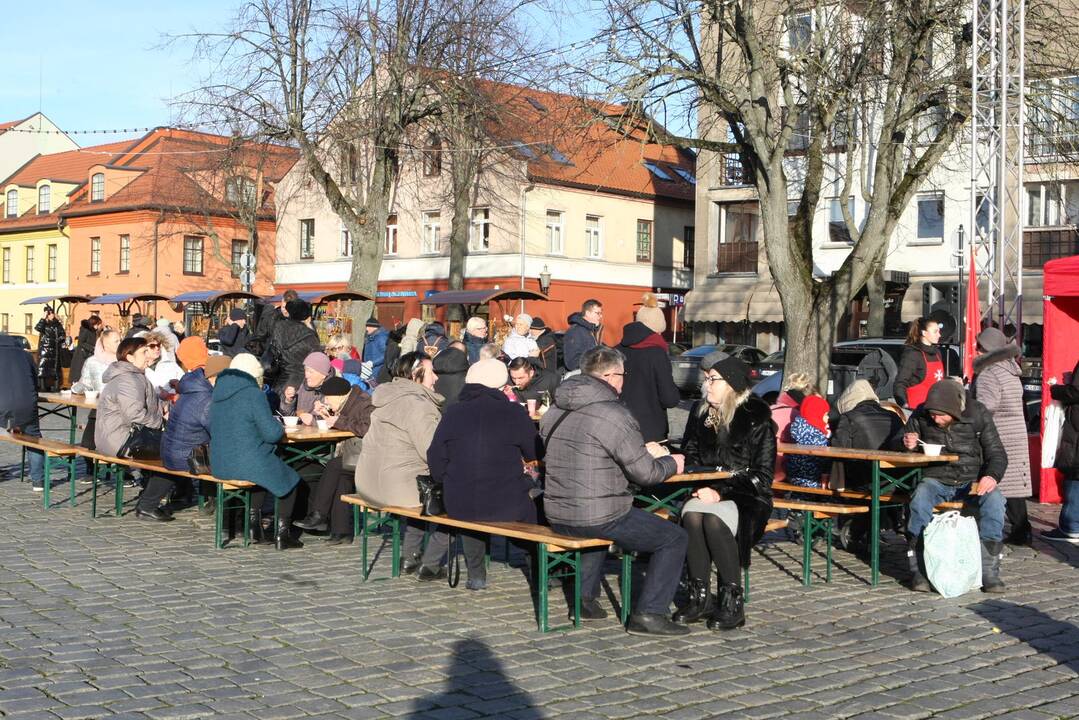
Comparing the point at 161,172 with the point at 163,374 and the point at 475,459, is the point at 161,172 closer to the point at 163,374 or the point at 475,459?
the point at 163,374

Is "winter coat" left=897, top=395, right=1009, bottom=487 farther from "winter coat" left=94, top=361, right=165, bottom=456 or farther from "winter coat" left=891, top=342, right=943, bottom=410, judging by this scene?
"winter coat" left=94, top=361, right=165, bottom=456

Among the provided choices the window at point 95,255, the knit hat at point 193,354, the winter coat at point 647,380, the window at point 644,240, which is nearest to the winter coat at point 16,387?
the knit hat at point 193,354

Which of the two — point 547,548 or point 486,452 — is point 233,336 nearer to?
point 486,452

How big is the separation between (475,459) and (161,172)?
55591mm

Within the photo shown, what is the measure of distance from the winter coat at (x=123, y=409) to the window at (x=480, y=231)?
119 ft

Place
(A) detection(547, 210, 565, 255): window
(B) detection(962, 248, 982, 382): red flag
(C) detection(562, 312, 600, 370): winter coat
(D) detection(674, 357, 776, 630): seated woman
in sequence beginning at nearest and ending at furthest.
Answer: (D) detection(674, 357, 776, 630): seated woman
(C) detection(562, 312, 600, 370): winter coat
(B) detection(962, 248, 982, 382): red flag
(A) detection(547, 210, 565, 255): window

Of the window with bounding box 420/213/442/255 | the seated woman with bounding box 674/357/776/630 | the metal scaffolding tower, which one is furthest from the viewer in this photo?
the window with bounding box 420/213/442/255

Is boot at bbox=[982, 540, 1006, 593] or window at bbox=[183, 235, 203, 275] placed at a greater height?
window at bbox=[183, 235, 203, 275]

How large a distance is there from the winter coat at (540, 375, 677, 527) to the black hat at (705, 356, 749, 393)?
2.94 feet

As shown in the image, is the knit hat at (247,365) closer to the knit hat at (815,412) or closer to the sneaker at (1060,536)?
the knit hat at (815,412)

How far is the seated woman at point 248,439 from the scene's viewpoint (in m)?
10.6

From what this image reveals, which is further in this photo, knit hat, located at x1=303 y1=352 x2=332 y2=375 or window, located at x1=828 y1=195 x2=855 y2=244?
window, located at x1=828 y1=195 x2=855 y2=244

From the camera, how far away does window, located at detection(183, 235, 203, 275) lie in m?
61.1

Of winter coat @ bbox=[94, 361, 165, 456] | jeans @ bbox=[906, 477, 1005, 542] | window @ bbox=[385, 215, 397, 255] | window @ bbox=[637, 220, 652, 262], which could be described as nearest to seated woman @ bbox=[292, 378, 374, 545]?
winter coat @ bbox=[94, 361, 165, 456]
